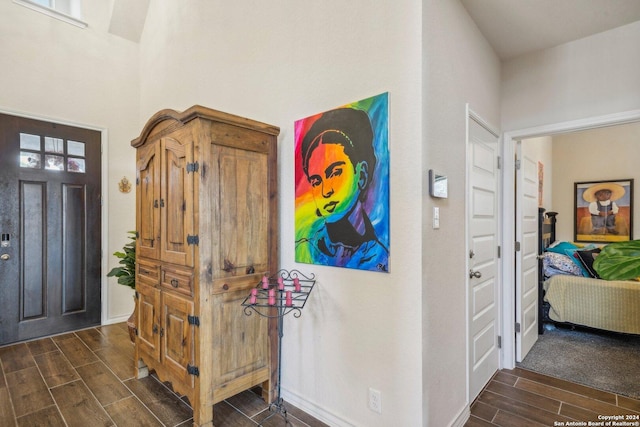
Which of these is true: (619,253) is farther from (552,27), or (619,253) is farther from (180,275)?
(180,275)

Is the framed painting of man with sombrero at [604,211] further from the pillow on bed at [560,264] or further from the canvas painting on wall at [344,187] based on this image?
the canvas painting on wall at [344,187]

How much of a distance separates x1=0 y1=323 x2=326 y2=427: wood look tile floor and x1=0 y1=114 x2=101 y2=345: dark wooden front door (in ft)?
1.54

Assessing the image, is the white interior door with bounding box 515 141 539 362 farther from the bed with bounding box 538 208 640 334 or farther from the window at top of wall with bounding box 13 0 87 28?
the window at top of wall with bounding box 13 0 87 28

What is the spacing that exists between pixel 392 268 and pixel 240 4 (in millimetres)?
2480

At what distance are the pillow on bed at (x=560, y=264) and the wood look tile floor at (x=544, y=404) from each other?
156cm

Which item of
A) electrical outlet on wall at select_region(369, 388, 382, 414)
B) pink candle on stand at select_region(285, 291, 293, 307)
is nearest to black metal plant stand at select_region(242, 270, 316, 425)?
pink candle on stand at select_region(285, 291, 293, 307)

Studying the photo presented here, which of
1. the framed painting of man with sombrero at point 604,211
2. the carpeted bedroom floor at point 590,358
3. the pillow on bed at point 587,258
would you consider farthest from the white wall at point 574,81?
the framed painting of man with sombrero at point 604,211

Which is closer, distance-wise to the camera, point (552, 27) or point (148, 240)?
point (552, 27)

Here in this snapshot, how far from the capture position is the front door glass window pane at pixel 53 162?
354 centimetres

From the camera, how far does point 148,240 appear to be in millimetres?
2434

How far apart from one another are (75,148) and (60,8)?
5.67 ft

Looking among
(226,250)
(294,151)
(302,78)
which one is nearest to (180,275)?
(226,250)

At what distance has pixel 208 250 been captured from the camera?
1886 mm

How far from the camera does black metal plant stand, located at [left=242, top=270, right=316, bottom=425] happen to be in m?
1.97
